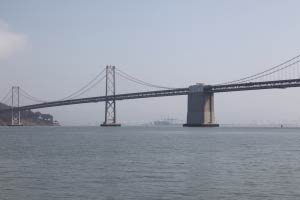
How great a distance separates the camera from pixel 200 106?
80.2m

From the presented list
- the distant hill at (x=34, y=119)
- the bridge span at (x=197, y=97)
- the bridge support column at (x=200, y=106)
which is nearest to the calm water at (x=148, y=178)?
the bridge span at (x=197, y=97)

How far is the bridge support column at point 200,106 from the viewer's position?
8025 cm

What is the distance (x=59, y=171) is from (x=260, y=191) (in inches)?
268

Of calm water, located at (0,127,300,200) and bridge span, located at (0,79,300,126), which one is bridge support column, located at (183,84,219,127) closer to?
bridge span, located at (0,79,300,126)

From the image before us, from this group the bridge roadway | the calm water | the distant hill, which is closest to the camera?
the calm water

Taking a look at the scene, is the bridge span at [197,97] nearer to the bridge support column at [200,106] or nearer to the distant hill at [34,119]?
the bridge support column at [200,106]

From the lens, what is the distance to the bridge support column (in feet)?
263

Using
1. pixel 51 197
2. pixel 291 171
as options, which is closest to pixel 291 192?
pixel 291 171

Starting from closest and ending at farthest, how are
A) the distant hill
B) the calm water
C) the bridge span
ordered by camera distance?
the calm water → the bridge span → the distant hill

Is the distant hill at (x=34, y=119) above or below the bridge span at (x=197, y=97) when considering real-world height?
below

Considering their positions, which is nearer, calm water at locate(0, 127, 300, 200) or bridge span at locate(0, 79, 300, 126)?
calm water at locate(0, 127, 300, 200)

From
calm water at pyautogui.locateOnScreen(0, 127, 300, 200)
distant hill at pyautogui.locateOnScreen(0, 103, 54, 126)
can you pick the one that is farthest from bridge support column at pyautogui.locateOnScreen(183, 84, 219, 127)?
distant hill at pyautogui.locateOnScreen(0, 103, 54, 126)

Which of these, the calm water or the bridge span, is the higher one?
the bridge span

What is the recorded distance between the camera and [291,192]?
1315cm
